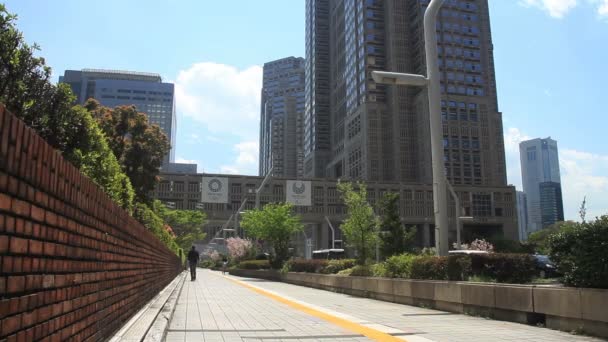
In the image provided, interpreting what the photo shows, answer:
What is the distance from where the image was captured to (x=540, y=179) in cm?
12350

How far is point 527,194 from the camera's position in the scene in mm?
133375

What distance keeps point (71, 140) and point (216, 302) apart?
22.0 ft

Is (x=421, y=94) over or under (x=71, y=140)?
over

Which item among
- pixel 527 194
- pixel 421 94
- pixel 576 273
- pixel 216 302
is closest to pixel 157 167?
pixel 216 302

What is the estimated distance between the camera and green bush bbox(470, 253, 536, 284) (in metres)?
11.2

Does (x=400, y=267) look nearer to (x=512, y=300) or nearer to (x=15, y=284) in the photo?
(x=512, y=300)

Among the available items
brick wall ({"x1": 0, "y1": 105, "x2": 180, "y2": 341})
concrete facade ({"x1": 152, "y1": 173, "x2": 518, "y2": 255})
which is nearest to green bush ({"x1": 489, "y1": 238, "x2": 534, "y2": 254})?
concrete facade ({"x1": 152, "y1": 173, "x2": 518, "y2": 255})

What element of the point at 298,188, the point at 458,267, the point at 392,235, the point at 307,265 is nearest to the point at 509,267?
the point at 458,267

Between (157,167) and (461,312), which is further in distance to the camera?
(157,167)

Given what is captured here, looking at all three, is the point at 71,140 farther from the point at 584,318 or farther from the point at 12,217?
the point at 584,318

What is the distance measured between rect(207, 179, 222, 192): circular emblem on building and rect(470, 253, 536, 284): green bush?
54.6m

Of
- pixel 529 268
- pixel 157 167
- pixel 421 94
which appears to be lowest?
pixel 529 268

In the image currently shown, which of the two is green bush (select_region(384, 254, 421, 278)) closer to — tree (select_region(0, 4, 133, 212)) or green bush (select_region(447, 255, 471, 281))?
green bush (select_region(447, 255, 471, 281))

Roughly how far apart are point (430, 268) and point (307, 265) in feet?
51.6
